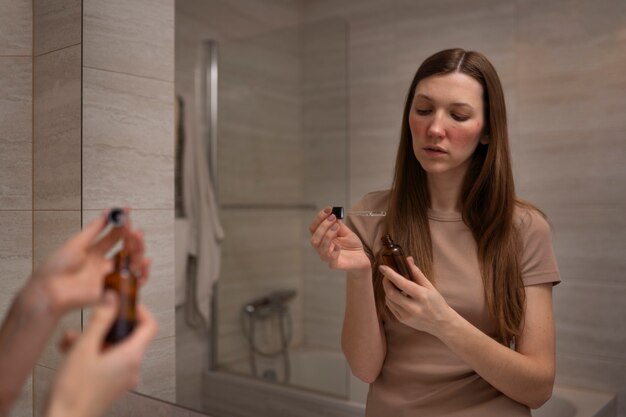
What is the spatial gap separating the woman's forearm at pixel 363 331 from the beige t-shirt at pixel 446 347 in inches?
0.8

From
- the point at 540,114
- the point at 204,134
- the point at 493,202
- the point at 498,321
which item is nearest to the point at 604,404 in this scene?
the point at 498,321

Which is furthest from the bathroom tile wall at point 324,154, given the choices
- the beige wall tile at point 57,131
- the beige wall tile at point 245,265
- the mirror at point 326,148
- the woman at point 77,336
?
the woman at point 77,336

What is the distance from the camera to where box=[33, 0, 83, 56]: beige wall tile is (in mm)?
1568

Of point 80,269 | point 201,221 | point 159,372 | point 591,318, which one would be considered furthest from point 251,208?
point 80,269

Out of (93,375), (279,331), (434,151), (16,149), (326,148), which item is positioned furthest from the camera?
(16,149)

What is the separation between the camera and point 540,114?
1.04 meters

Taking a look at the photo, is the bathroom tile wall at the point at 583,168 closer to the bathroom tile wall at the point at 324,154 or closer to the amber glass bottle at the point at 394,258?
the amber glass bottle at the point at 394,258

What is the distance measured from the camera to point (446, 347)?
1057 millimetres

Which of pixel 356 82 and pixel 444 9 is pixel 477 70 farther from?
pixel 356 82

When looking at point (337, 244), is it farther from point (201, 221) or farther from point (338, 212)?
point (201, 221)

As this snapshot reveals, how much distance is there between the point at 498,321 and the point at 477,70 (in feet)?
1.43

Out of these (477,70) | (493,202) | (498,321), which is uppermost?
(477,70)

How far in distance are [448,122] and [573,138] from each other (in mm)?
210

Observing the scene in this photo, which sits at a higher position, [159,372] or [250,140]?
[250,140]
